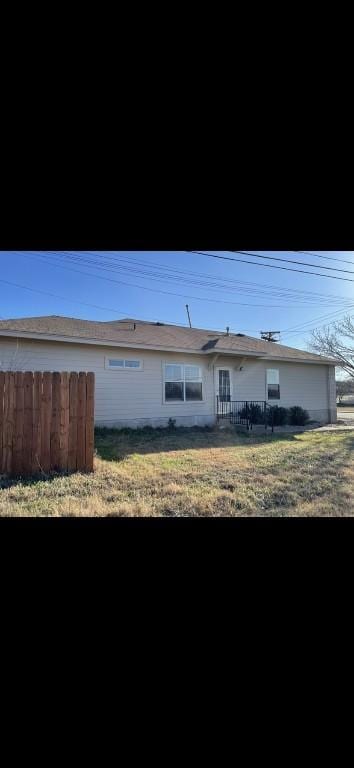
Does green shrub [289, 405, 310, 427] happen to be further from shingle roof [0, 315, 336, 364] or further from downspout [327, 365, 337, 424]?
downspout [327, 365, 337, 424]

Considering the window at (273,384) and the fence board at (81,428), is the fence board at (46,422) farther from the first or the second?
the window at (273,384)

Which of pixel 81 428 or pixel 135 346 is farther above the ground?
pixel 135 346

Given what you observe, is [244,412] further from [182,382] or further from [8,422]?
[8,422]

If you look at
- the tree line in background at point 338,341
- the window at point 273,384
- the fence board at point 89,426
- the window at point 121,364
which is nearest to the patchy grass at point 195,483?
the fence board at point 89,426

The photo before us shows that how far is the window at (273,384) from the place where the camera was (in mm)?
11078

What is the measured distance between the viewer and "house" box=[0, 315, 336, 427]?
741 centimetres

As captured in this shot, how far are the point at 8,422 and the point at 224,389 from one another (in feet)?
23.2

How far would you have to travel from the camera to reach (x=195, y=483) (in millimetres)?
4113

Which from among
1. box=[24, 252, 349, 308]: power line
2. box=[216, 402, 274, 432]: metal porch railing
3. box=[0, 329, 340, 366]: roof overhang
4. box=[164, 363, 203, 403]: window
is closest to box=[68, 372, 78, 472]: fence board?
box=[24, 252, 349, 308]: power line

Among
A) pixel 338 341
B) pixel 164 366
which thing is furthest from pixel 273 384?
pixel 338 341

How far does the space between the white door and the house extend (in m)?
0.03
